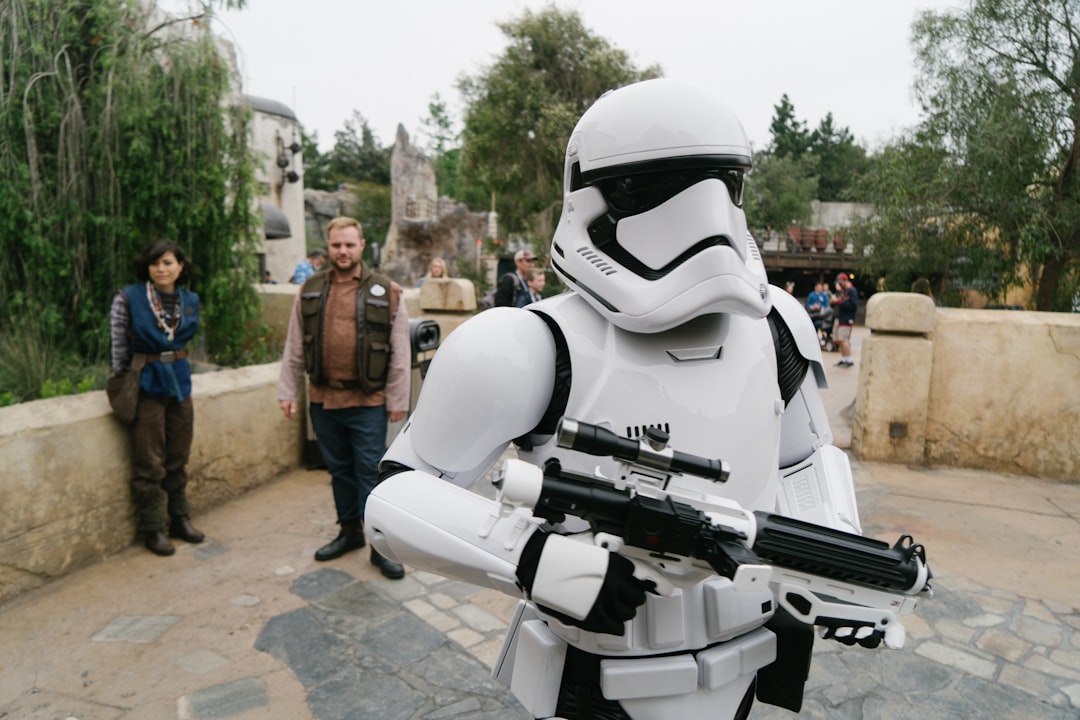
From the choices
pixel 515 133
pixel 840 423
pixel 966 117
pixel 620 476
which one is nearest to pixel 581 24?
pixel 515 133

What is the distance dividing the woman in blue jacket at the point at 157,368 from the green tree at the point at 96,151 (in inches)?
55.3

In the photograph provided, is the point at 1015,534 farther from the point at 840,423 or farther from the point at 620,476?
the point at 620,476

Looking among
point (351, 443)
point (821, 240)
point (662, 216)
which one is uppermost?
point (821, 240)

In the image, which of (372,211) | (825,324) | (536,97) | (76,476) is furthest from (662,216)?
(372,211)

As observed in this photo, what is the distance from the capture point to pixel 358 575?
3.60 metres

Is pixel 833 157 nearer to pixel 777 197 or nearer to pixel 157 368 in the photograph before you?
pixel 777 197

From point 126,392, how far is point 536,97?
65.8 ft

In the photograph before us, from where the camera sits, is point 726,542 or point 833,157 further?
point 833,157

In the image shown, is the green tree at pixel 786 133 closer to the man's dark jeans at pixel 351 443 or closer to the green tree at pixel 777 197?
the green tree at pixel 777 197

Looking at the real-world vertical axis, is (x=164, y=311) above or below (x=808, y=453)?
above

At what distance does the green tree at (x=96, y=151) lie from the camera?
452cm

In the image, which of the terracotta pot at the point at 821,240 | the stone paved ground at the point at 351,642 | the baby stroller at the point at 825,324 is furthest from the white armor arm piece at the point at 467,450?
the terracotta pot at the point at 821,240

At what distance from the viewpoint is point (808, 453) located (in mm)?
1668

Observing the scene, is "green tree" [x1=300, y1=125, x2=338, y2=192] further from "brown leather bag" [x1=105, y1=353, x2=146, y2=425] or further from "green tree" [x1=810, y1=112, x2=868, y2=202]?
"brown leather bag" [x1=105, y1=353, x2=146, y2=425]
